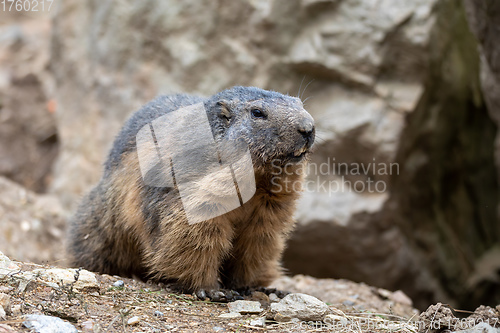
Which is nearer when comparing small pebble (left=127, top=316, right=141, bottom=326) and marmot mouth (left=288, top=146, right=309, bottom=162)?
small pebble (left=127, top=316, right=141, bottom=326)

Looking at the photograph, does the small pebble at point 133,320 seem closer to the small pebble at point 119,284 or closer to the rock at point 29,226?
the small pebble at point 119,284

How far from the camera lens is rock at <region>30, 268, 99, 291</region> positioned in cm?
412

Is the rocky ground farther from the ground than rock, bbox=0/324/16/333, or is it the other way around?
the rocky ground

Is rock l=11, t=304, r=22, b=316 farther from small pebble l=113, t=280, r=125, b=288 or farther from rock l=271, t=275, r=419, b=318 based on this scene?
rock l=271, t=275, r=419, b=318

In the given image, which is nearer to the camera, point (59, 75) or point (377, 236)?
point (377, 236)

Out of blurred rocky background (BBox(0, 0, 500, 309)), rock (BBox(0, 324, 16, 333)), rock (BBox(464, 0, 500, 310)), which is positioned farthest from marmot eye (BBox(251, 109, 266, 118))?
rock (BBox(464, 0, 500, 310))

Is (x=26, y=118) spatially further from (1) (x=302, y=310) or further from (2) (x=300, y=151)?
(1) (x=302, y=310)

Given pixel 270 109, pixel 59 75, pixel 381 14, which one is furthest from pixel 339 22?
pixel 59 75

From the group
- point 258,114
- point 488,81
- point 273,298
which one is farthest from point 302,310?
point 488,81

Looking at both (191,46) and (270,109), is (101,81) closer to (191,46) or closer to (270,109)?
(191,46)

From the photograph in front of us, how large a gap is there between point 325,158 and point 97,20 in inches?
189

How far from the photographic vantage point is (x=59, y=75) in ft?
33.8

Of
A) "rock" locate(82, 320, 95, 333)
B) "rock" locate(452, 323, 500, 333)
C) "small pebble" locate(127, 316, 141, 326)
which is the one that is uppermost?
"rock" locate(452, 323, 500, 333)

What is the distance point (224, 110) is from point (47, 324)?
231cm
